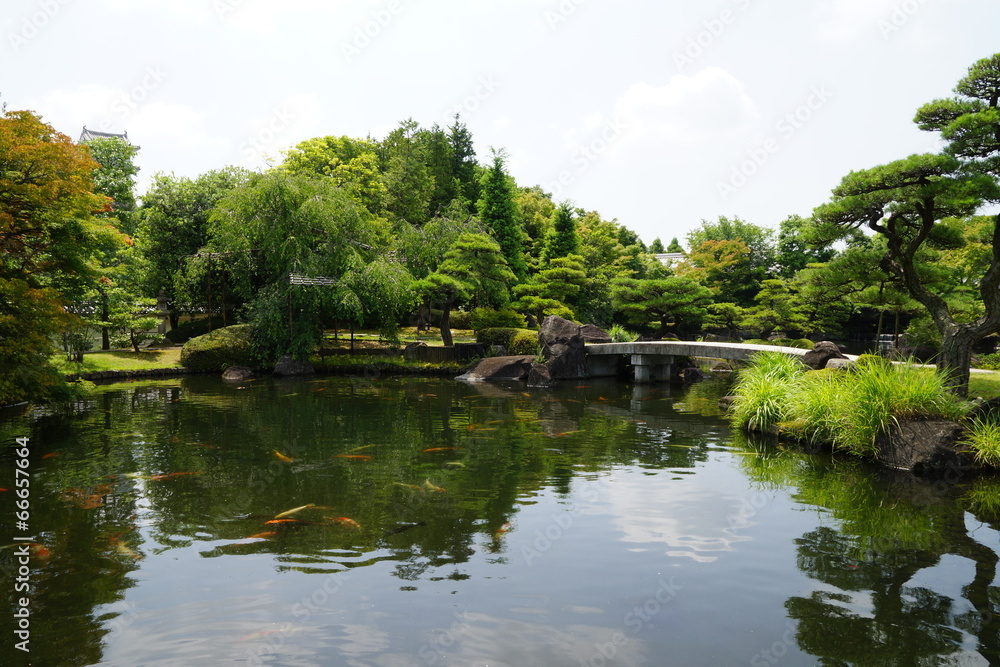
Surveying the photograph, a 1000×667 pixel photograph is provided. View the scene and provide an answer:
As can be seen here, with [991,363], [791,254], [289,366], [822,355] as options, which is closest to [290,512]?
[822,355]

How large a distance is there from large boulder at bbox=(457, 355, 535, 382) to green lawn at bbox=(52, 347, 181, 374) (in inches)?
451

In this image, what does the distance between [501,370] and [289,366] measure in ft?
26.3

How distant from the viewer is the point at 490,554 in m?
6.67

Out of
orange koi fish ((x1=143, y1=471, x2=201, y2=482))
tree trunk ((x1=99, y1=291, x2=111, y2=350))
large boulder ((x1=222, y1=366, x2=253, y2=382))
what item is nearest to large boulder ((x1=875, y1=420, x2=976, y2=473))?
orange koi fish ((x1=143, y1=471, x2=201, y2=482))

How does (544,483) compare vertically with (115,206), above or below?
below

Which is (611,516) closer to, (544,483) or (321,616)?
(544,483)

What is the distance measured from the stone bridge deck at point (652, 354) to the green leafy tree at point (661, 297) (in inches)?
111

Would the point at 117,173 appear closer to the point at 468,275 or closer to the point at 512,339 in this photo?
the point at 468,275

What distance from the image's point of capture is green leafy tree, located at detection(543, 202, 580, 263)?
30.6m

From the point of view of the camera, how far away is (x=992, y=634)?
502 centimetres

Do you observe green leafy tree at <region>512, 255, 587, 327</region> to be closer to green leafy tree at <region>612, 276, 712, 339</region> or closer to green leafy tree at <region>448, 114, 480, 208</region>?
green leafy tree at <region>612, 276, 712, 339</region>

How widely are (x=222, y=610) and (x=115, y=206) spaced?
34673 mm

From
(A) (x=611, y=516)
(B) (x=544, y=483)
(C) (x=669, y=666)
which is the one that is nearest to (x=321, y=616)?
(C) (x=669, y=666)

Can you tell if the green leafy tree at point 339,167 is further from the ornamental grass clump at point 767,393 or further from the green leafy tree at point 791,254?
the green leafy tree at point 791,254
